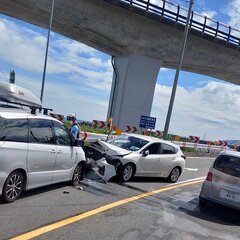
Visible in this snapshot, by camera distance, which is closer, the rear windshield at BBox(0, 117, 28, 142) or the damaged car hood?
the rear windshield at BBox(0, 117, 28, 142)

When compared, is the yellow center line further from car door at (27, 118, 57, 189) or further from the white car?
car door at (27, 118, 57, 189)

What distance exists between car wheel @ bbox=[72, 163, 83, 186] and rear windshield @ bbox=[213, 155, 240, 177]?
10.4ft

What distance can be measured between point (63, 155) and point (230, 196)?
3806 millimetres

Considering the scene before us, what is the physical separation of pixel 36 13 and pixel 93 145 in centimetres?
1810

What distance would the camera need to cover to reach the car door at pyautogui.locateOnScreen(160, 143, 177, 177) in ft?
46.9

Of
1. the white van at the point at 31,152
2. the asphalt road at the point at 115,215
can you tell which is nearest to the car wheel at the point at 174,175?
the asphalt road at the point at 115,215

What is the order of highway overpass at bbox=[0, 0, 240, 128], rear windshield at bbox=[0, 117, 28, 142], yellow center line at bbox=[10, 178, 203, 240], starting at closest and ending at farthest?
yellow center line at bbox=[10, 178, 203, 240], rear windshield at bbox=[0, 117, 28, 142], highway overpass at bbox=[0, 0, 240, 128]

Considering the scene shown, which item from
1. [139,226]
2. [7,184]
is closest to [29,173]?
[7,184]

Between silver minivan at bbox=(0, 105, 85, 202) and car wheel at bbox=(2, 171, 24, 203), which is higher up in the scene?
silver minivan at bbox=(0, 105, 85, 202)

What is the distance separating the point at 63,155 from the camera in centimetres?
1003

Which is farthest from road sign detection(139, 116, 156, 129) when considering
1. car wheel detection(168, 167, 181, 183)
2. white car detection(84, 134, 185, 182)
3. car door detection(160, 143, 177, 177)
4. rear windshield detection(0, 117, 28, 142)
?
rear windshield detection(0, 117, 28, 142)

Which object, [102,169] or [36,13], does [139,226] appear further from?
[36,13]

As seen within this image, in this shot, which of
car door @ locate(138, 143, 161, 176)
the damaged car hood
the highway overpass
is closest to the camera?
the damaged car hood

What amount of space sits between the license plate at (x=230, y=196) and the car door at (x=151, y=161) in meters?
3.39
